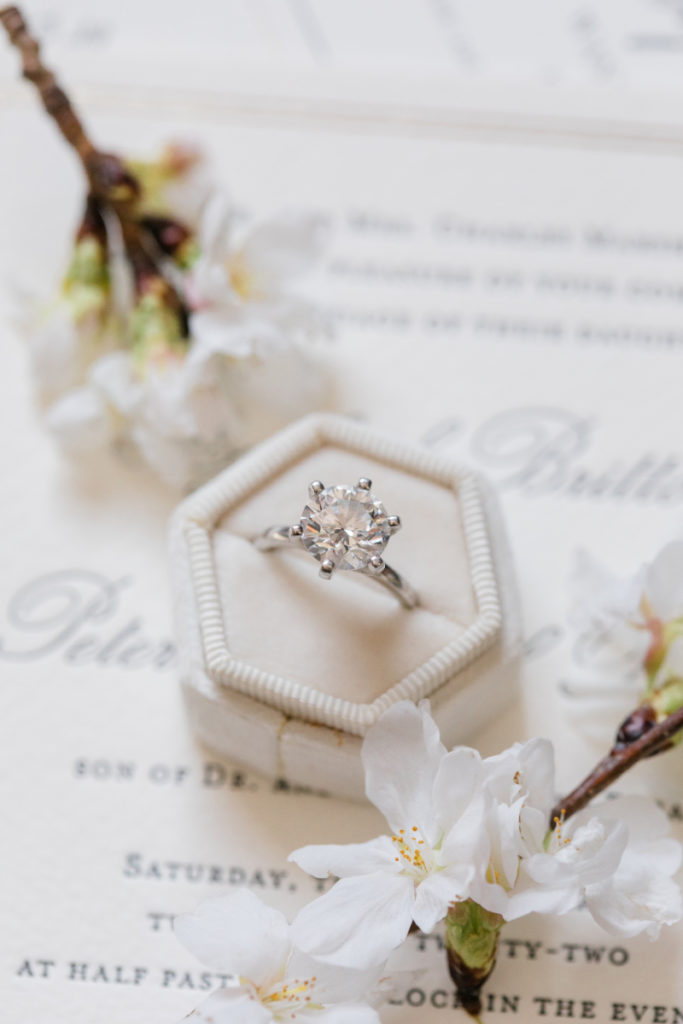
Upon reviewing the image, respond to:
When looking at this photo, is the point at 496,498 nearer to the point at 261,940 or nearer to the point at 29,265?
the point at 261,940

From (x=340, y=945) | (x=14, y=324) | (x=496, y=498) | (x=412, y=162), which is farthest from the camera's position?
(x=412, y=162)

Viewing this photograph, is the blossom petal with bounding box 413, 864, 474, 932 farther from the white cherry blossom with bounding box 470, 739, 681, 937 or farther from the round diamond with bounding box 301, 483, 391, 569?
the round diamond with bounding box 301, 483, 391, 569

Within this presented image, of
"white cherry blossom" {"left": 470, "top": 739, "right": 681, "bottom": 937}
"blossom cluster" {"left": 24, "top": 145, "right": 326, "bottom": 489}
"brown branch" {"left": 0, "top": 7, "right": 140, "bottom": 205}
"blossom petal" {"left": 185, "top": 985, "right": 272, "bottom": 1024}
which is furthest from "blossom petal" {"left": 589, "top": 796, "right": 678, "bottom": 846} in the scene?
"brown branch" {"left": 0, "top": 7, "right": 140, "bottom": 205}

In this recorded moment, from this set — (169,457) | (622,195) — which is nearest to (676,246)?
(622,195)

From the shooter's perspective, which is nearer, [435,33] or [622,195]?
[622,195]

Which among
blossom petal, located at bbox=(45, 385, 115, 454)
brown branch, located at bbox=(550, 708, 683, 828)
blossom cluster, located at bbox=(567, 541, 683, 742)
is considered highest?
blossom petal, located at bbox=(45, 385, 115, 454)

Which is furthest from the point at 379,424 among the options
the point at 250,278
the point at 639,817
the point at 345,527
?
the point at 639,817

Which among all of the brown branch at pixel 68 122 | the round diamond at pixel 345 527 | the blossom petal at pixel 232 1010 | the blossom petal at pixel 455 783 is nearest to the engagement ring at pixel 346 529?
the round diamond at pixel 345 527
